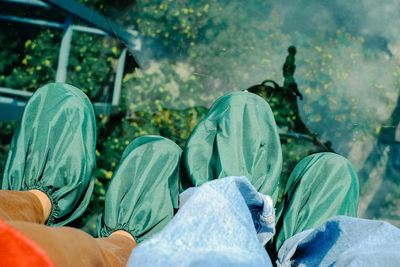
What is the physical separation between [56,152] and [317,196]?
84 centimetres

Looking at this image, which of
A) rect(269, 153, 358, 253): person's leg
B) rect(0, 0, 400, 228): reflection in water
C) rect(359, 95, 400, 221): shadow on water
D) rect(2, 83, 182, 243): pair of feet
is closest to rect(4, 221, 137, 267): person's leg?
rect(2, 83, 182, 243): pair of feet

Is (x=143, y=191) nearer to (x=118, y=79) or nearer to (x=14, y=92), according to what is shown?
(x=118, y=79)

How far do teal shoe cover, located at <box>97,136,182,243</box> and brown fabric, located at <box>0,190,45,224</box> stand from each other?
199 mm

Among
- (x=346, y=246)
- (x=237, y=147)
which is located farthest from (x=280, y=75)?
(x=346, y=246)

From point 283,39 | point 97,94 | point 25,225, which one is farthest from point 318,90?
point 25,225

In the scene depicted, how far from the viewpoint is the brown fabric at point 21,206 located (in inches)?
27.6

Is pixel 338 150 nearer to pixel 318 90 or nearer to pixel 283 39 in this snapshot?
pixel 318 90

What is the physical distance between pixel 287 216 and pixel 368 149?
1.90 ft

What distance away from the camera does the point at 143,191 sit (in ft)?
3.34

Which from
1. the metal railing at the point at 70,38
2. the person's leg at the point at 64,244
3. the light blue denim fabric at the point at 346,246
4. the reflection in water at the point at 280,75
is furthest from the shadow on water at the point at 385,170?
the person's leg at the point at 64,244

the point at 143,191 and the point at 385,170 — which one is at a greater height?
the point at 385,170

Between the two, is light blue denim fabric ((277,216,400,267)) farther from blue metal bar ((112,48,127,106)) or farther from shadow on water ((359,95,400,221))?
blue metal bar ((112,48,127,106))

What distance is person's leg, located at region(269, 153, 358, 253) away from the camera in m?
0.98

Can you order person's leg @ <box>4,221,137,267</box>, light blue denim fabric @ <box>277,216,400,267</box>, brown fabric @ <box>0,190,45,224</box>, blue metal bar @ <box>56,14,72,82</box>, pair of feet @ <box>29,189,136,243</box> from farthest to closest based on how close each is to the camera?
blue metal bar @ <box>56,14,72,82</box> < pair of feet @ <box>29,189,136,243</box> < brown fabric @ <box>0,190,45,224</box> < light blue denim fabric @ <box>277,216,400,267</box> < person's leg @ <box>4,221,137,267</box>
